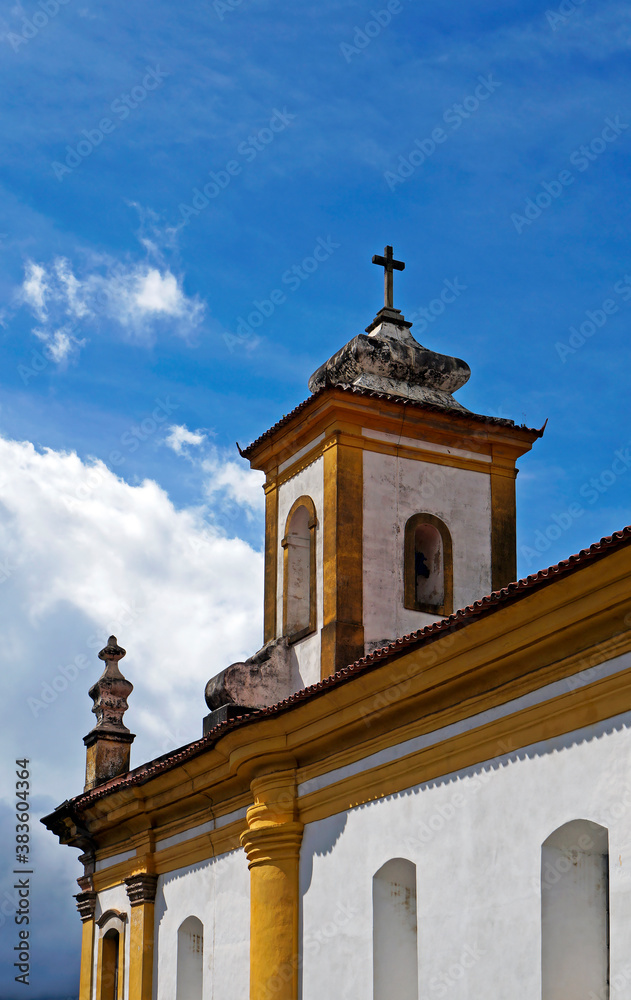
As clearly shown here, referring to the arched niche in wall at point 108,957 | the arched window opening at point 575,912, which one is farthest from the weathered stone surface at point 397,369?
the arched window opening at point 575,912

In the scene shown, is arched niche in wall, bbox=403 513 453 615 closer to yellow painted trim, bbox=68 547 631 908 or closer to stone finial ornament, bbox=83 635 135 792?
yellow painted trim, bbox=68 547 631 908

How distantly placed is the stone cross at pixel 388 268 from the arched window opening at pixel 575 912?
10195 millimetres

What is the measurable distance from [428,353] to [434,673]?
7673mm

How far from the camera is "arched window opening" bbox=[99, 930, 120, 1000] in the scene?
59.1ft

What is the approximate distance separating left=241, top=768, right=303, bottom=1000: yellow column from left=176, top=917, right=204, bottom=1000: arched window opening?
285 centimetres

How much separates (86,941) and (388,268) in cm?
986

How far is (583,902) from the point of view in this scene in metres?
9.28

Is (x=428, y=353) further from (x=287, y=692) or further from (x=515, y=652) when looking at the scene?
(x=515, y=652)

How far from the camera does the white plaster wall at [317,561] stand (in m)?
16.1

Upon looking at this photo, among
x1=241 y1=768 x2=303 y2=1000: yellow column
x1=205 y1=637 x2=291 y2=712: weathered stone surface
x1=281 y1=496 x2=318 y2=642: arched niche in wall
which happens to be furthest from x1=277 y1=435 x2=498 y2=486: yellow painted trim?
x1=241 y1=768 x2=303 y2=1000: yellow column

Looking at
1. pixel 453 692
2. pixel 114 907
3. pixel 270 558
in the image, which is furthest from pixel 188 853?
pixel 453 692

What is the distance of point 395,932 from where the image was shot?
37.2 feet

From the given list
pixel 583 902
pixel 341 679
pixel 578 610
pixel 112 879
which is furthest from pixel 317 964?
pixel 112 879

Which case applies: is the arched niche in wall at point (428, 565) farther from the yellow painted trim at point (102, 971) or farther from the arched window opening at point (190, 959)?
the yellow painted trim at point (102, 971)
